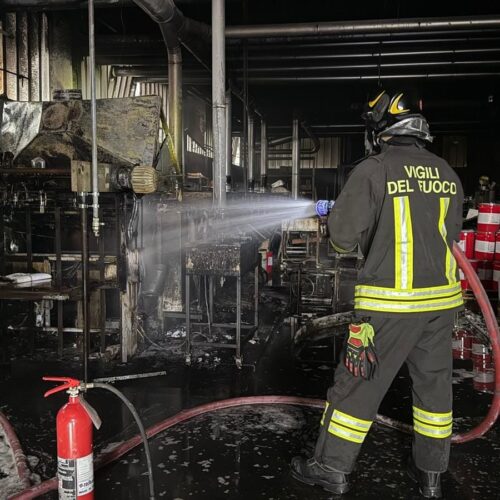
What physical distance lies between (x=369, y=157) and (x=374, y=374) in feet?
3.26

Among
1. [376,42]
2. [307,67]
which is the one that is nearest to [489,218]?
[376,42]

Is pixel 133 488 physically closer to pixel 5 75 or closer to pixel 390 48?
pixel 5 75

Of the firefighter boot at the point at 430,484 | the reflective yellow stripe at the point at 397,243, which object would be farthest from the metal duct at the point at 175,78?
the firefighter boot at the point at 430,484

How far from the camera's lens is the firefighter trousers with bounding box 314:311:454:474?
2.22 m

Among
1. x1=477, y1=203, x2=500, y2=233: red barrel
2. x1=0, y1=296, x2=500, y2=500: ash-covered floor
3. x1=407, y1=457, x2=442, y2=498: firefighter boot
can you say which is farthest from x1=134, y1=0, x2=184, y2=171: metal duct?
x1=407, y1=457, x2=442, y2=498: firefighter boot

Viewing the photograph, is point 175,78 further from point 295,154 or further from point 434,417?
point 295,154

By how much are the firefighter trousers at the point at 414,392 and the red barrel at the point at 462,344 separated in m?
2.47

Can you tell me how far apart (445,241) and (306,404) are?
1639mm

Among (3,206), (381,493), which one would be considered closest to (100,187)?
(3,206)

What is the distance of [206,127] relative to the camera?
13.2 m

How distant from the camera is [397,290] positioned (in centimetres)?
219

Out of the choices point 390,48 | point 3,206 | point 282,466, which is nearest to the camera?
point 282,466

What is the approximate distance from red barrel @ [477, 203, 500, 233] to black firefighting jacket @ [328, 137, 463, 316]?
406 cm

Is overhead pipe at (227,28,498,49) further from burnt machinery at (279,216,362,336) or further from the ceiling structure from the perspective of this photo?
burnt machinery at (279,216,362,336)
